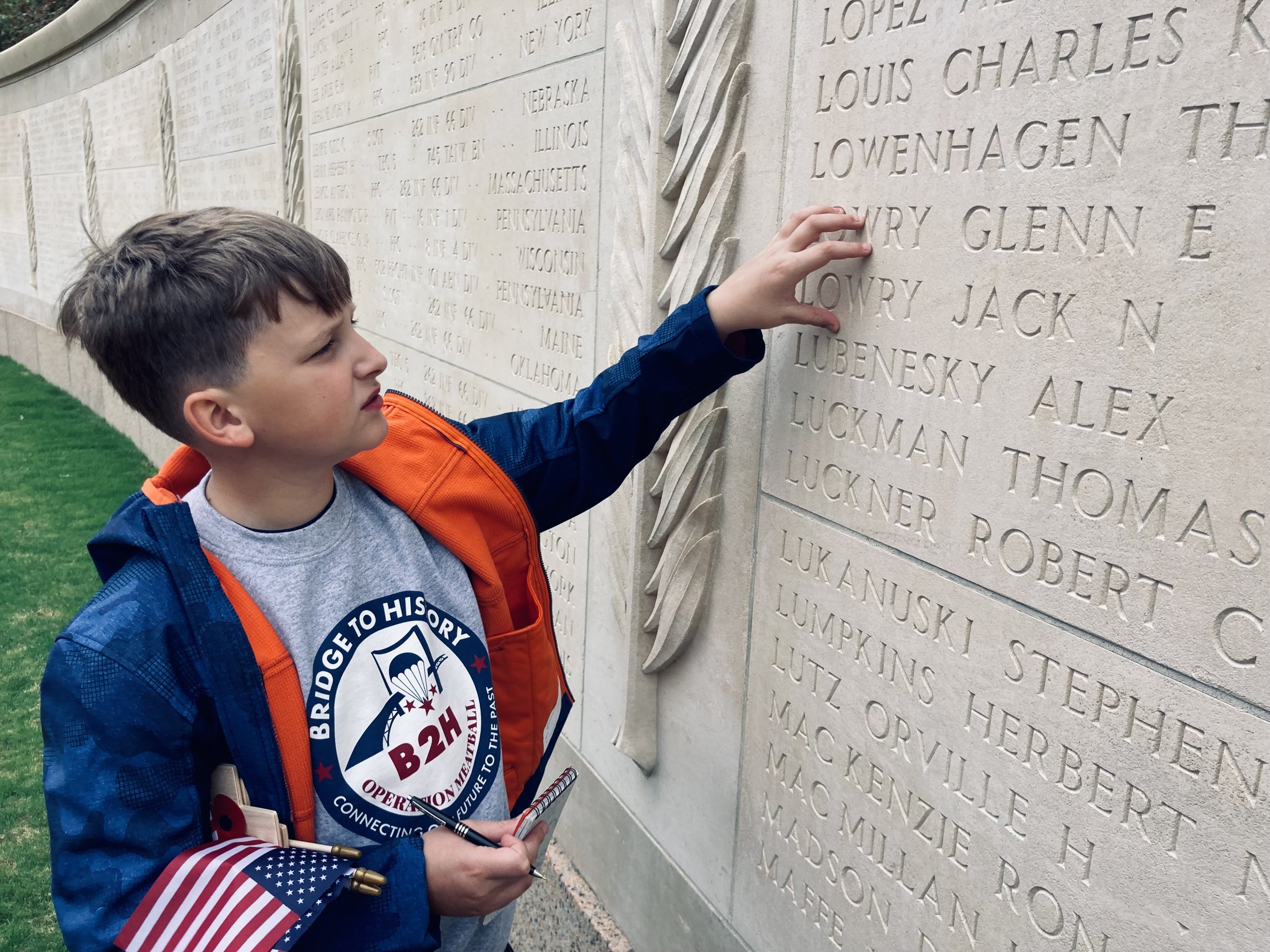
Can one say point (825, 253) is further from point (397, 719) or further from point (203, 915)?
point (203, 915)

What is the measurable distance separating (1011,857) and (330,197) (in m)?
4.96

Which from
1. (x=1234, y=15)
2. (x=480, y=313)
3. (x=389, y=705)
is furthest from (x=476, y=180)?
(x=1234, y=15)

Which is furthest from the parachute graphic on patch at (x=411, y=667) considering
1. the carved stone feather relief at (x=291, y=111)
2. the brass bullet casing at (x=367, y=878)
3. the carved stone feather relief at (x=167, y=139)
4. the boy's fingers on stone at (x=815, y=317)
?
the carved stone feather relief at (x=167, y=139)

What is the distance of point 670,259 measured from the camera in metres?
2.71

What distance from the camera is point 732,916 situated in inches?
106

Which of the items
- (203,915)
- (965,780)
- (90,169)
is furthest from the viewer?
(90,169)

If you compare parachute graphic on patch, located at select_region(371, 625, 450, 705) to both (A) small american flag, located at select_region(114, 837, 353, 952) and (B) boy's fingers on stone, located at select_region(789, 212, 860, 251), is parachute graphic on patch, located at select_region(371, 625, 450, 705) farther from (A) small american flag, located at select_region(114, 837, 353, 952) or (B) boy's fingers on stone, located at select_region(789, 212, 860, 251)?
(B) boy's fingers on stone, located at select_region(789, 212, 860, 251)

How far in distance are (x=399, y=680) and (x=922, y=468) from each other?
101 centimetres

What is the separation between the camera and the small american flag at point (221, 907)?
141cm

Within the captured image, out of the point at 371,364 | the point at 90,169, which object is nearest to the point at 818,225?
the point at 371,364

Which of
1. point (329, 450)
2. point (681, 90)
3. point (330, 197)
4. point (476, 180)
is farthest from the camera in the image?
point (330, 197)

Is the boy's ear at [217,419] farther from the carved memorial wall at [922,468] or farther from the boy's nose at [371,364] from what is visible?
the carved memorial wall at [922,468]

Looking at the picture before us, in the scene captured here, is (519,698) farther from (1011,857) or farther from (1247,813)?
(1247,813)

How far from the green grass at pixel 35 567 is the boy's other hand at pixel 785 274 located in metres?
2.97
